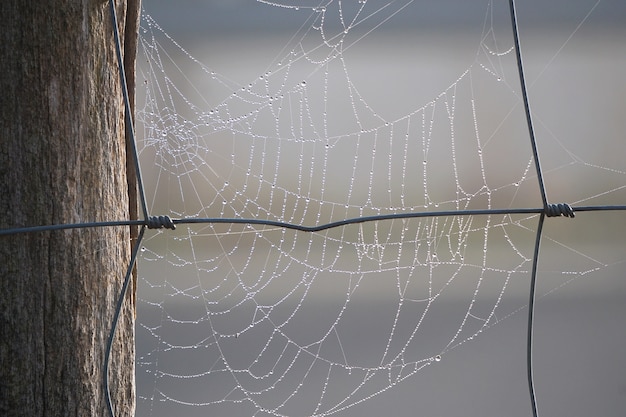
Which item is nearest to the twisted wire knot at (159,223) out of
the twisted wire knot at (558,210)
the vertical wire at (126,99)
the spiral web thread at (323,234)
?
the vertical wire at (126,99)

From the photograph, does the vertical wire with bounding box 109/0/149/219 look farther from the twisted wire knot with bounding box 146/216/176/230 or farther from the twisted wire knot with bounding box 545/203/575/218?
the twisted wire knot with bounding box 545/203/575/218

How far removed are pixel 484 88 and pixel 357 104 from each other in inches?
55.6

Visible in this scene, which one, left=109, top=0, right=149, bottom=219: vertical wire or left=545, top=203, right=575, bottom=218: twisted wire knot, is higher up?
left=109, top=0, right=149, bottom=219: vertical wire

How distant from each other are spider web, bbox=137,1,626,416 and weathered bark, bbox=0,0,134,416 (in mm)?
988

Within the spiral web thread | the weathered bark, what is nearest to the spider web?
the spiral web thread

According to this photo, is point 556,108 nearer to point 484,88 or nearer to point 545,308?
point 484,88

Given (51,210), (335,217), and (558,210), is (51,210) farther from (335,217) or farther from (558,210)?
(335,217)

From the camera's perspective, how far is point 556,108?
13.0ft

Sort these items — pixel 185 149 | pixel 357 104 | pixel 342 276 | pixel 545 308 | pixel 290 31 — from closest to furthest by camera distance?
pixel 185 149 → pixel 357 104 → pixel 290 31 → pixel 545 308 → pixel 342 276

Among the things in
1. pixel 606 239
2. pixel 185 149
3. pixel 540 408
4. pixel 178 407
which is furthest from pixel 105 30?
pixel 606 239

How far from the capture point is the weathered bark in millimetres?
587

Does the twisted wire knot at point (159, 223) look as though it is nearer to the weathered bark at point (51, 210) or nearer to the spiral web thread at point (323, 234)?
the weathered bark at point (51, 210)

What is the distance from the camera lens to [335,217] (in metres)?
2.54

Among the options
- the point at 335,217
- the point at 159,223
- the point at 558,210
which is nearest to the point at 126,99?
the point at 159,223
